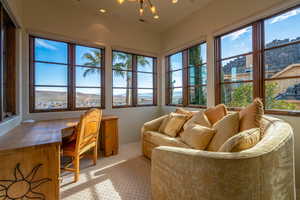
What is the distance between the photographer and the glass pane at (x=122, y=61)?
3.67 meters

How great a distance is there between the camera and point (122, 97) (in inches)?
149

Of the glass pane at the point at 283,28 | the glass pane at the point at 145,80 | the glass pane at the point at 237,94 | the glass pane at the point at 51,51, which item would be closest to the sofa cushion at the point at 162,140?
the glass pane at the point at 237,94

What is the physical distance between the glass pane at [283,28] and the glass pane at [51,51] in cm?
370

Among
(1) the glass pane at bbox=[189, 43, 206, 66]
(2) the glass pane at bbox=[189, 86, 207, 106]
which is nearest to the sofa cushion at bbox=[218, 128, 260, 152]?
(2) the glass pane at bbox=[189, 86, 207, 106]

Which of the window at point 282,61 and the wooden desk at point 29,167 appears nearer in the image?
the wooden desk at point 29,167

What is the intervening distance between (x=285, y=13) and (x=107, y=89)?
3401mm

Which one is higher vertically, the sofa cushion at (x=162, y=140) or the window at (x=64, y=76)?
the window at (x=64, y=76)

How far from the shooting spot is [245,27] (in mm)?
2463

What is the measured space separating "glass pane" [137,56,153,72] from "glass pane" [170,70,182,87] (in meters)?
0.67

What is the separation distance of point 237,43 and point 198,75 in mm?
981

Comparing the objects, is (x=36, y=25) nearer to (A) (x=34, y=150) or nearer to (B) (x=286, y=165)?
(A) (x=34, y=150)

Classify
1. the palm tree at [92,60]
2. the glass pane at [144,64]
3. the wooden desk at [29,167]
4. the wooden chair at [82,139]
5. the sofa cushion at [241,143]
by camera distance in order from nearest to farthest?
the sofa cushion at [241,143] → the wooden desk at [29,167] → the wooden chair at [82,139] → the palm tree at [92,60] → the glass pane at [144,64]

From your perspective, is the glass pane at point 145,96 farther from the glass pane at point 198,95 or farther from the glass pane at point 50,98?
the glass pane at point 50,98

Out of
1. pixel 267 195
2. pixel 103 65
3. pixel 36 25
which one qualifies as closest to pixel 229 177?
pixel 267 195
